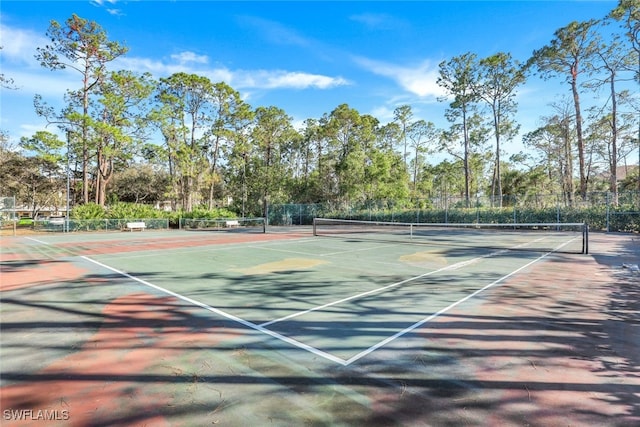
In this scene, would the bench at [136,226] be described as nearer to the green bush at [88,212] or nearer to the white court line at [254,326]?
the green bush at [88,212]

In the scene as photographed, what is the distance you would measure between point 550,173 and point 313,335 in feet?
160

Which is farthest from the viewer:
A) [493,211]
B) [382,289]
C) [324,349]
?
[493,211]

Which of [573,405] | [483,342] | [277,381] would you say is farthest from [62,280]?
[573,405]

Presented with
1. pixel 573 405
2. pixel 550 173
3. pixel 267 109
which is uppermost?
pixel 267 109

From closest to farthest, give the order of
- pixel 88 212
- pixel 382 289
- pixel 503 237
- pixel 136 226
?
pixel 382 289 < pixel 503 237 < pixel 136 226 < pixel 88 212

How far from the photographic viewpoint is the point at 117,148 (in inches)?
1195

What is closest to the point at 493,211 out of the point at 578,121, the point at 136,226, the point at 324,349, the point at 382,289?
the point at 578,121

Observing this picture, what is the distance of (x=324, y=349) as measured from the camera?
379 centimetres

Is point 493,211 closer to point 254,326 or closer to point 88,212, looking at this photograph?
point 254,326

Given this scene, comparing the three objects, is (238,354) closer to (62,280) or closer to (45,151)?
(62,280)

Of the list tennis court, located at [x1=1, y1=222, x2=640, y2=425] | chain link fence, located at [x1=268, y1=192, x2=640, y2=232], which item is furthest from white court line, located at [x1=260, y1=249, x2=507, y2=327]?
chain link fence, located at [x1=268, y1=192, x2=640, y2=232]

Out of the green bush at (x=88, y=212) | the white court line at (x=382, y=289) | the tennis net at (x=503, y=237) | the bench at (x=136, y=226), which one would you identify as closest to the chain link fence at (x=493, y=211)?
the tennis net at (x=503, y=237)

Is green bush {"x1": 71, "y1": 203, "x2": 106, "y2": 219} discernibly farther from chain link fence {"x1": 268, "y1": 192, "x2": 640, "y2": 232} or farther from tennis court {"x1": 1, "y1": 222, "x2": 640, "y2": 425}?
tennis court {"x1": 1, "y1": 222, "x2": 640, "y2": 425}

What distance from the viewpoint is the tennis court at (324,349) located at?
8.75 ft
